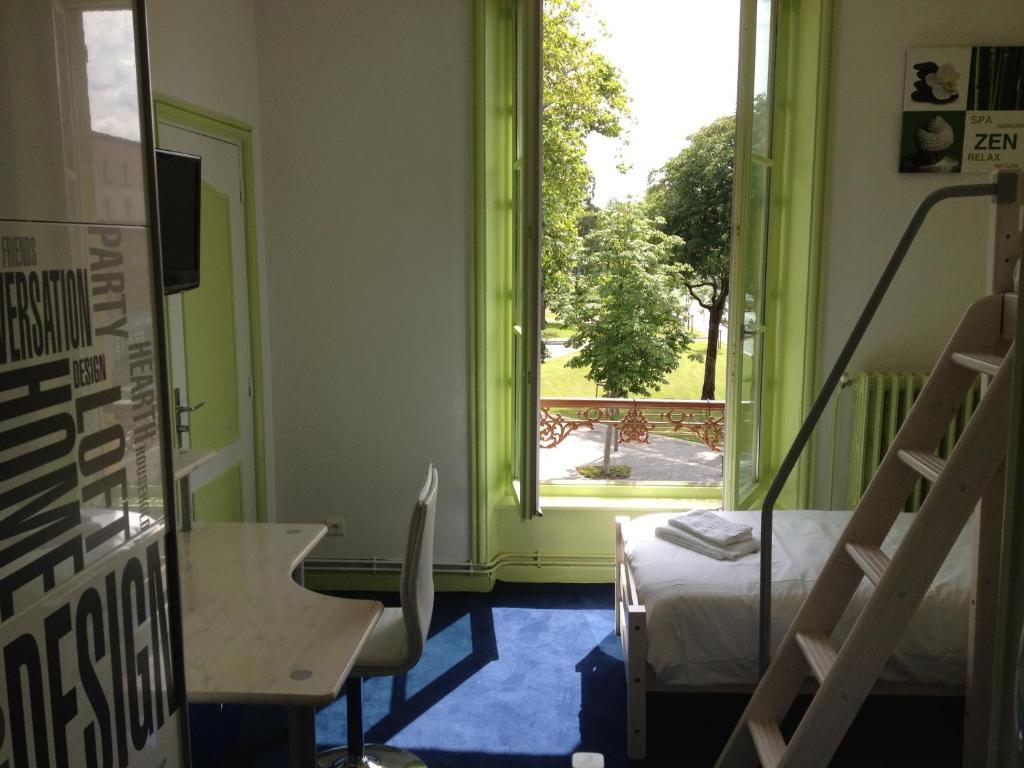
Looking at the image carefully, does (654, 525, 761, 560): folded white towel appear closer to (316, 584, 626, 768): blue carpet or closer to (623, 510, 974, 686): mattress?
(623, 510, 974, 686): mattress

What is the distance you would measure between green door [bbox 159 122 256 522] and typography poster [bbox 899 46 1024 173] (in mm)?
2906

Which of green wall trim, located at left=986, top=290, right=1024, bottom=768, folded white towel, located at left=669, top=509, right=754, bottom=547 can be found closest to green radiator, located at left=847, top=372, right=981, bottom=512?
folded white towel, located at left=669, top=509, right=754, bottom=547

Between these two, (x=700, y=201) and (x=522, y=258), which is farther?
(x=700, y=201)

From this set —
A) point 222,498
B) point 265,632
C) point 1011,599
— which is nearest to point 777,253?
point 222,498

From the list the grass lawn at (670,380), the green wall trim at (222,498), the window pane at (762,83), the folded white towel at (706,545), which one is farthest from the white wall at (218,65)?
the grass lawn at (670,380)

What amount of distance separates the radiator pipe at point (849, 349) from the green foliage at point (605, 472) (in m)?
3.94

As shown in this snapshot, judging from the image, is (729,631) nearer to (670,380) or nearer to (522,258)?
(522,258)

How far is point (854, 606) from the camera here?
278 centimetres

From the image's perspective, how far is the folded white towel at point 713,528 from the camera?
3.18 m

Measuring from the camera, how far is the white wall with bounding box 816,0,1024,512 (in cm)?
388

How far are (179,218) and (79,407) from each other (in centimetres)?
191

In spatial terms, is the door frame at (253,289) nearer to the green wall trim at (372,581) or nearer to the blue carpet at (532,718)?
the green wall trim at (372,581)

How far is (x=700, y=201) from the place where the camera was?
746 centimetres

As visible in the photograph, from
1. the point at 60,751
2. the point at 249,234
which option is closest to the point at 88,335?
the point at 60,751
